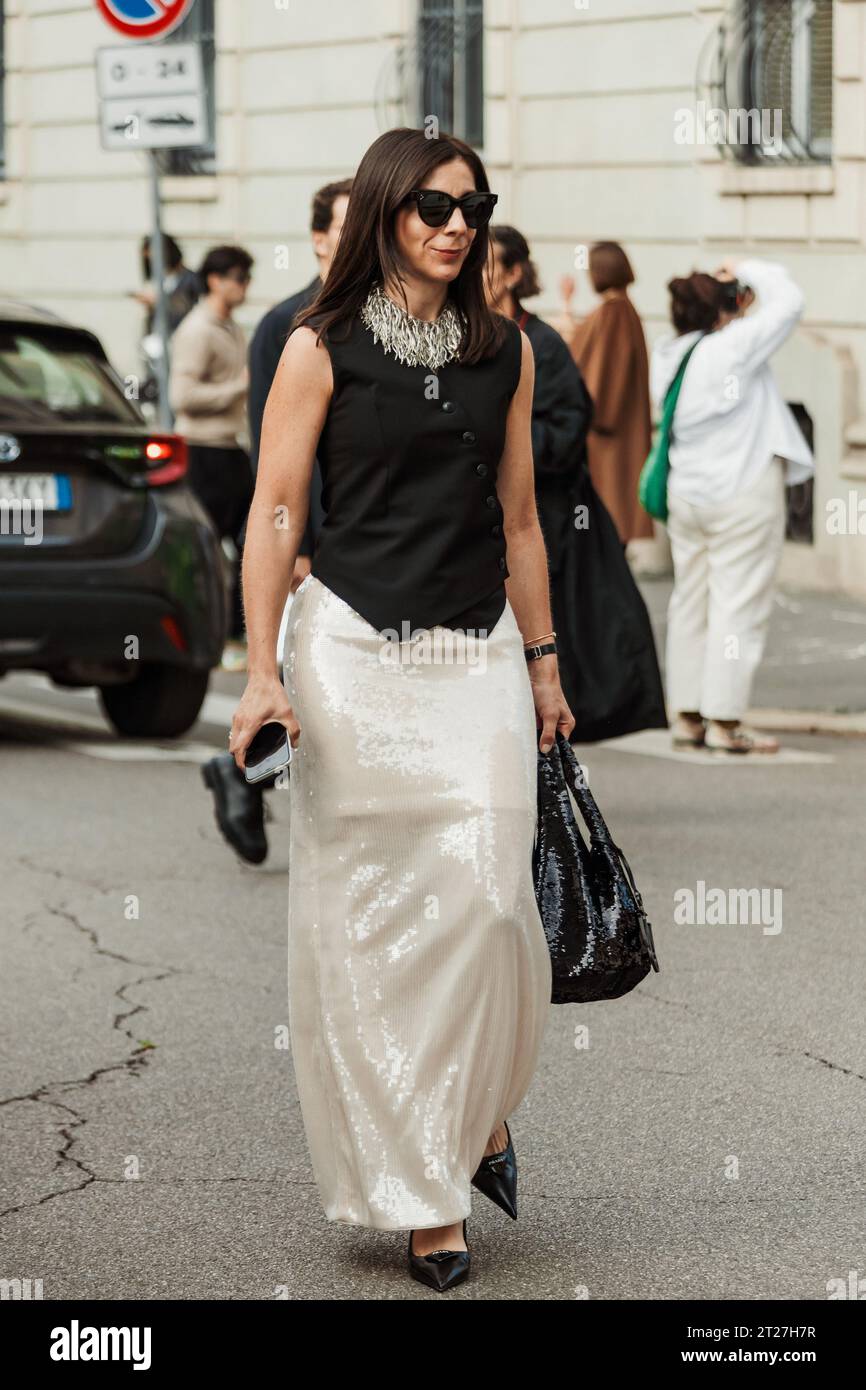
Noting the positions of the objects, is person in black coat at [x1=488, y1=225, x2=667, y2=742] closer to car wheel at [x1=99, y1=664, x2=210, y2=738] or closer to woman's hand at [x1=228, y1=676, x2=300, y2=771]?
car wheel at [x1=99, y1=664, x2=210, y2=738]

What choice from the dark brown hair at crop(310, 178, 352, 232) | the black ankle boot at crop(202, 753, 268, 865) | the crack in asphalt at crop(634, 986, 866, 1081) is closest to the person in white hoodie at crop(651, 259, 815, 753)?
the black ankle boot at crop(202, 753, 268, 865)

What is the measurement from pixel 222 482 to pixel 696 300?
3.68m

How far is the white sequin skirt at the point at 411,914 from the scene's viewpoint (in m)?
4.15

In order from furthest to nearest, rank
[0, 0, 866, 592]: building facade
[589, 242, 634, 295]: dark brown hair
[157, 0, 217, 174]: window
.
Answer: [157, 0, 217, 174]: window → [0, 0, 866, 592]: building facade → [589, 242, 634, 295]: dark brown hair

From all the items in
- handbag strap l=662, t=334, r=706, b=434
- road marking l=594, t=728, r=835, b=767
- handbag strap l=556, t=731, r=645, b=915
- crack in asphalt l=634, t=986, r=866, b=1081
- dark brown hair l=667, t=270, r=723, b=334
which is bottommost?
road marking l=594, t=728, r=835, b=767

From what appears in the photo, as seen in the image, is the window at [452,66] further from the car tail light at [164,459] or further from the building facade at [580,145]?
the car tail light at [164,459]

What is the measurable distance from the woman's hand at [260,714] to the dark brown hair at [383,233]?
584 millimetres

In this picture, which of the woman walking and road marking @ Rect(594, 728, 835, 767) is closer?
the woman walking

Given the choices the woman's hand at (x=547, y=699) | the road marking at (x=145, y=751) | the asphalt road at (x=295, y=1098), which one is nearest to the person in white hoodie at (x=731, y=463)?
the asphalt road at (x=295, y=1098)

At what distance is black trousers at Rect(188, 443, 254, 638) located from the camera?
1262cm

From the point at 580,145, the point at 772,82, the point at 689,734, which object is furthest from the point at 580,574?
the point at 580,145

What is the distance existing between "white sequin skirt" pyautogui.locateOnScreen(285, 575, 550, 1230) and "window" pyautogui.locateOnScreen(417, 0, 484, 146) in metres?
13.4
